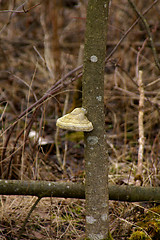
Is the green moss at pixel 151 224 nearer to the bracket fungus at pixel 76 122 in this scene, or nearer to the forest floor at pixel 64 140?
the forest floor at pixel 64 140

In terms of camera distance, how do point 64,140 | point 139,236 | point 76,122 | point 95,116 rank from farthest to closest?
point 64,140 → point 139,236 → point 95,116 → point 76,122

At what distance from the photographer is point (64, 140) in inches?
201

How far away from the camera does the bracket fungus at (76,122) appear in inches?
77.2

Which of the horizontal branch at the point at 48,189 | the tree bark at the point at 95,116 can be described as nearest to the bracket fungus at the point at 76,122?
the tree bark at the point at 95,116

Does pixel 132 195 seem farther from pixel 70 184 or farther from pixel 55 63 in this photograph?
pixel 55 63

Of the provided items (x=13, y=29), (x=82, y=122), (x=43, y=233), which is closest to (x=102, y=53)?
(x=82, y=122)

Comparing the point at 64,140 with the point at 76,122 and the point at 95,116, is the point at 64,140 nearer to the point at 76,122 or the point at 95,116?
the point at 95,116

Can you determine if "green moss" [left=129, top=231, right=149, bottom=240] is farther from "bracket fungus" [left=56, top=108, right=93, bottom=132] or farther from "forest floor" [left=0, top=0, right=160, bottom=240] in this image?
"bracket fungus" [left=56, top=108, right=93, bottom=132]

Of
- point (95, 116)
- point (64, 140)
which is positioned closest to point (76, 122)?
point (95, 116)

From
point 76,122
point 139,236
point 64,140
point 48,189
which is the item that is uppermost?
point 76,122

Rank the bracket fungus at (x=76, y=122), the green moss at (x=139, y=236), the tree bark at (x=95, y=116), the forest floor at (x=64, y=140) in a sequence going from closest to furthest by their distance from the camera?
the bracket fungus at (x=76, y=122) < the tree bark at (x=95, y=116) < the green moss at (x=139, y=236) < the forest floor at (x=64, y=140)

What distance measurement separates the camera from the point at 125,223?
2826mm

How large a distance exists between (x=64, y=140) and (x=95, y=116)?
9.85 ft

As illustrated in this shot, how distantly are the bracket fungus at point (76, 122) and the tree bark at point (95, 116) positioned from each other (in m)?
0.11
